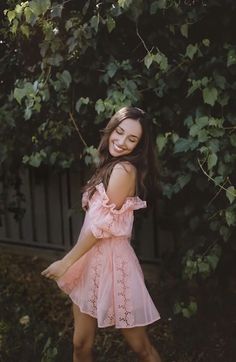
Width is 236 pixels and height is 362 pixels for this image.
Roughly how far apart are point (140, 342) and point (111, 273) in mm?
350

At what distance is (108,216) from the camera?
2412mm

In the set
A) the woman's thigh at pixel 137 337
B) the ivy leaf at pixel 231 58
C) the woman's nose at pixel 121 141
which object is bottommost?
the woman's thigh at pixel 137 337

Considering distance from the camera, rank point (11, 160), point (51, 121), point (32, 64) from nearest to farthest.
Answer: point (51, 121) < point (32, 64) < point (11, 160)

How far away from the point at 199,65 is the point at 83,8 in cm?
70

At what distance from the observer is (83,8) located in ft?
9.86

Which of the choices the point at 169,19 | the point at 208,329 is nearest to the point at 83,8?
the point at 169,19

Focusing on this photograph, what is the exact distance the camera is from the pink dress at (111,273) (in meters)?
2.43

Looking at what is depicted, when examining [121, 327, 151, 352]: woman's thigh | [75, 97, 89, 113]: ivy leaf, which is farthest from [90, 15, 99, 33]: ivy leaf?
[121, 327, 151, 352]: woman's thigh

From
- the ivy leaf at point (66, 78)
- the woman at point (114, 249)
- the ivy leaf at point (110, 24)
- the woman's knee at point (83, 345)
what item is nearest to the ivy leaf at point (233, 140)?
the woman at point (114, 249)

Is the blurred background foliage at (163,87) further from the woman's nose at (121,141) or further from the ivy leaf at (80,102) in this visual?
the woman's nose at (121,141)

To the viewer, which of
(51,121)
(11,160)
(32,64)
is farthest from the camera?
(11,160)

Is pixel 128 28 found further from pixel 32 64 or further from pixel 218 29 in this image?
pixel 32 64

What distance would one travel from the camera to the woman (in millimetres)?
2416

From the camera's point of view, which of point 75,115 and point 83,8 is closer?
point 83,8
